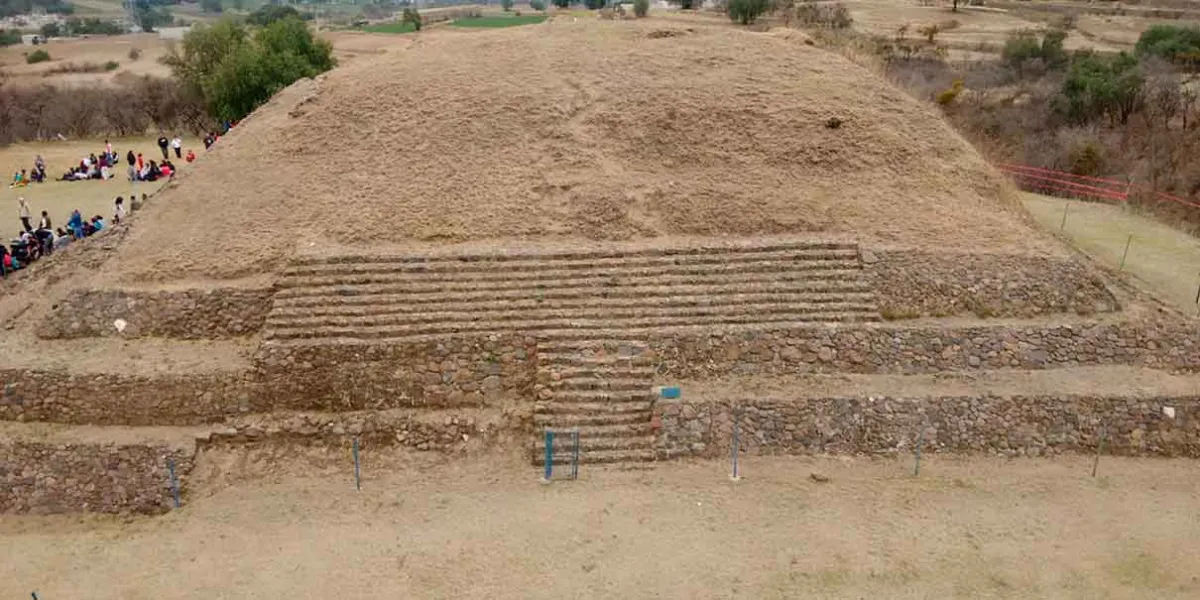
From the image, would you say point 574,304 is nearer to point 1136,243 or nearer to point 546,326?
point 546,326

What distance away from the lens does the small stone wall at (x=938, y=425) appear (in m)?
10.7

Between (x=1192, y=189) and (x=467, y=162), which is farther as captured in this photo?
(x=1192, y=189)

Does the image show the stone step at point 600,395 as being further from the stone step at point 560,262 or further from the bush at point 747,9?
the bush at point 747,9

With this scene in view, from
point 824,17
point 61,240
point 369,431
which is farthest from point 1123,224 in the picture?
point 824,17

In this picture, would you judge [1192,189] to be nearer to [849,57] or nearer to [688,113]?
[849,57]

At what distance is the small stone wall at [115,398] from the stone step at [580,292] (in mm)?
1448

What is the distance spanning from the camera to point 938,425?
10812 millimetres

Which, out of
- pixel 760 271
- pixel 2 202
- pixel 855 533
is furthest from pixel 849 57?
pixel 2 202

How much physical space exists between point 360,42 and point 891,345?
42.8m

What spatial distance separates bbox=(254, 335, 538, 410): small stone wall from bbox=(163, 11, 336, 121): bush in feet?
59.6

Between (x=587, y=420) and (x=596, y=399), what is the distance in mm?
317

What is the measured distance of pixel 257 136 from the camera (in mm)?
14797

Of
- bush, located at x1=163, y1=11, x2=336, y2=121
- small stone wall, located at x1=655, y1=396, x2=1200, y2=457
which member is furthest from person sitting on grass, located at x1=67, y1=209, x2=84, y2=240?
small stone wall, located at x1=655, y1=396, x2=1200, y2=457

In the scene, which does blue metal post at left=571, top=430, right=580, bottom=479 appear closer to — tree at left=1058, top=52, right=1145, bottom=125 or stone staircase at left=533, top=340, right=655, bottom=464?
stone staircase at left=533, top=340, right=655, bottom=464
